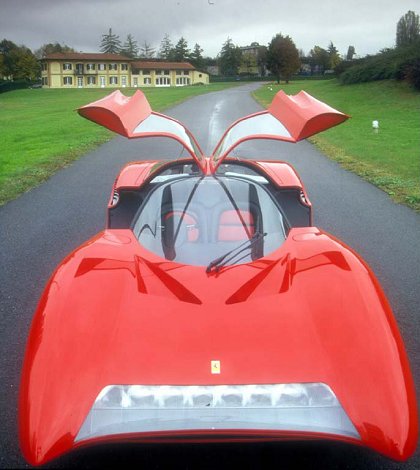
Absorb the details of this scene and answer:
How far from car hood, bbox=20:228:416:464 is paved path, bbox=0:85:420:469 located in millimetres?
483

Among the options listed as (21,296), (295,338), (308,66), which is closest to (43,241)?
(21,296)

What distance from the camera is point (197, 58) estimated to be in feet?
378

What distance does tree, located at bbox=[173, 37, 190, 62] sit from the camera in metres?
114

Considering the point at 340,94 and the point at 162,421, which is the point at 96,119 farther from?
the point at 340,94

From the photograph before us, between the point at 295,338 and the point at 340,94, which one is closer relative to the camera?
the point at 295,338

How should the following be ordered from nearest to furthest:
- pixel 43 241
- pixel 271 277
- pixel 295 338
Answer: pixel 295 338, pixel 271 277, pixel 43 241

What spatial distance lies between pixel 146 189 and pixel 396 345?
298cm

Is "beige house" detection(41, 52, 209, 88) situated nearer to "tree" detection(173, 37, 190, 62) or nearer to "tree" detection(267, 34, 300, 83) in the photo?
"tree" detection(173, 37, 190, 62)

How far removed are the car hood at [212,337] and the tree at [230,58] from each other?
101 metres

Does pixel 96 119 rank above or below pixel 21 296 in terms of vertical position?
above

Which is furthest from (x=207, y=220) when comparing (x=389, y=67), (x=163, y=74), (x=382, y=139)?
(x=163, y=74)

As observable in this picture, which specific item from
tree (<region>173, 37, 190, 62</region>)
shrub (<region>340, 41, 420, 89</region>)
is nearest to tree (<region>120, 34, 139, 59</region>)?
tree (<region>173, 37, 190, 62</region>)

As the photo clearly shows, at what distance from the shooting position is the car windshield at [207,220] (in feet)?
12.2

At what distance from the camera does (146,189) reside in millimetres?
5191
